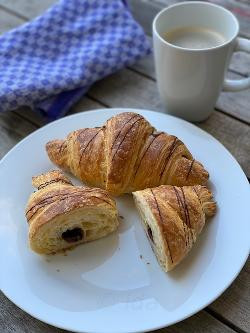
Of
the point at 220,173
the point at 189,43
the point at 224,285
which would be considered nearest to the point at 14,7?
the point at 189,43

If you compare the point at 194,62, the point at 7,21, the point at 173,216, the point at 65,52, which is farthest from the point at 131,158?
the point at 7,21

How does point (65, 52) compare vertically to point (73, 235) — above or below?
above

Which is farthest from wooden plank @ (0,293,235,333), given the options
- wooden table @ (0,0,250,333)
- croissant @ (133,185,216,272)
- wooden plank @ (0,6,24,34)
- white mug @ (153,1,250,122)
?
wooden plank @ (0,6,24,34)

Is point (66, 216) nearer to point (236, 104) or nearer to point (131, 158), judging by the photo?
point (131, 158)

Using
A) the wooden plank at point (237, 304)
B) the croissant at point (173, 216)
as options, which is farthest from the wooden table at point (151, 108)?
the croissant at point (173, 216)

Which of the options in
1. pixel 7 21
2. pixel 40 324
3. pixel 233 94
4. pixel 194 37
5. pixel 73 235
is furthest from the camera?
pixel 7 21

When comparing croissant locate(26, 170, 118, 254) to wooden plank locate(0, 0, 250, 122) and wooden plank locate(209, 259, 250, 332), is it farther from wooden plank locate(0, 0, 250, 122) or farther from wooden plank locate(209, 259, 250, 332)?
wooden plank locate(0, 0, 250, 122)

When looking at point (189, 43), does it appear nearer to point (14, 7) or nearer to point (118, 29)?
point (118, 29)
